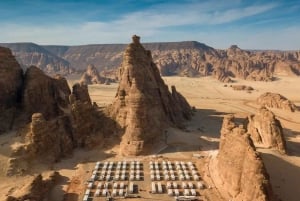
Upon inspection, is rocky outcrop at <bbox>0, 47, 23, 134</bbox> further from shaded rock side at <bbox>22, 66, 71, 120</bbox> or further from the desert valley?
shaded rock side at <bbox>22, 66, 71, 120</bbox>

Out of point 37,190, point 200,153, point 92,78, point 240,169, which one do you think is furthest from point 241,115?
point 92,78

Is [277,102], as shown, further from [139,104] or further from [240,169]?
[240,169]

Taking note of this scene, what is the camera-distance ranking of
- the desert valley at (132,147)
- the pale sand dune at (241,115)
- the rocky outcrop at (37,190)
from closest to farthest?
the rocky outcrop at (37,190), the desert valley at (132,147), the pale sand dune at (241,115)

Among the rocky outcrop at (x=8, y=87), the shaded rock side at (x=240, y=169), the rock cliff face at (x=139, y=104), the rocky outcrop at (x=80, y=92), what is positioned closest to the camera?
the shaded rock side at (x=240, y=169)

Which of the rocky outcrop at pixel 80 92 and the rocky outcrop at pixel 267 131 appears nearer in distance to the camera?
the rocky outcrop at pixel 267 131

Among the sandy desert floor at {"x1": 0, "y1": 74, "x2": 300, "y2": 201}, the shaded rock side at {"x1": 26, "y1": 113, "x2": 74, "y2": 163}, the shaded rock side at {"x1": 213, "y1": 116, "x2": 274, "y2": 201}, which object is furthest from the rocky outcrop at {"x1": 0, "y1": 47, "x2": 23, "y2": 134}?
the shaded rock side at {"x1": 213, "y1": 116, "x2": 274, "y2": 201}

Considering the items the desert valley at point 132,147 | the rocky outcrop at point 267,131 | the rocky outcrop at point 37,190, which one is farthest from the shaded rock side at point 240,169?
the rocky outcrop at point 37,190

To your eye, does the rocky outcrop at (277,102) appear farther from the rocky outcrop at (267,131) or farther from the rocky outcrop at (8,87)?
the rocky outcrop at (8,87)

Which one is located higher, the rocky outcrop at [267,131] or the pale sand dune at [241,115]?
the rocky outcrop at [267,131]

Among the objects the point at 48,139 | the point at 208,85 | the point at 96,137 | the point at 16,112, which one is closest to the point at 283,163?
the point at 96,137
